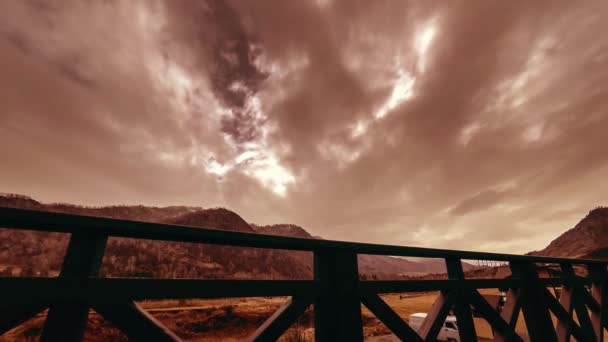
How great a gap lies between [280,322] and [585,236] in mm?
244760

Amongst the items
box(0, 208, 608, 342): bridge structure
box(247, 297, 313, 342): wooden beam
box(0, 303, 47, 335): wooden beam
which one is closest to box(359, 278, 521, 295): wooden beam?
box(0, 208, 608, 342): bridge structure

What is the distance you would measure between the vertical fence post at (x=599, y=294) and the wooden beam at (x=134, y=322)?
642 cm

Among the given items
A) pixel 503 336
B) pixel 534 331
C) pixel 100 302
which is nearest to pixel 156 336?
pixel 100 302

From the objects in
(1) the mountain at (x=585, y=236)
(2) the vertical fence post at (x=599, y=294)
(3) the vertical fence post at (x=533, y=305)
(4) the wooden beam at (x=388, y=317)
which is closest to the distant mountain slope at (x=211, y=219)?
(2) the vertical fence post at (x=599, y=294)

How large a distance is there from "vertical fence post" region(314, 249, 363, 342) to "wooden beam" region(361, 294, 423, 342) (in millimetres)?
123

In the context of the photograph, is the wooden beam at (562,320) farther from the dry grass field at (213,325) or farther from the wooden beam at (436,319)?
the dry grass field at (213,325)

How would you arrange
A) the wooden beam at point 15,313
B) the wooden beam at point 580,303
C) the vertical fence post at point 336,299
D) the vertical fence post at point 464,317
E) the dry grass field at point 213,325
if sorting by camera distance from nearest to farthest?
the wooden beam at point 15,313 → the vertical fence post at point 336,299 → the vertical fence post at point 464,317 → the wooden beam at point 580,303 → the dry grass field at point 213,325

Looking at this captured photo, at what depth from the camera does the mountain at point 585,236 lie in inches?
6166

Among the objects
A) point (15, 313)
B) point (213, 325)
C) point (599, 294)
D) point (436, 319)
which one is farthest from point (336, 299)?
point (213, 325)

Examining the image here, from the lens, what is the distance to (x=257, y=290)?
1.90 metres

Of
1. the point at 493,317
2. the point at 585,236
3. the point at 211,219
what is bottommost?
the point at 493,317

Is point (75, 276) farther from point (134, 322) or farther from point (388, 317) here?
point (388, 317)

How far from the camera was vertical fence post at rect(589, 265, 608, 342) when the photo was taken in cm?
462

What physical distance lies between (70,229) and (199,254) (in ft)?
254
